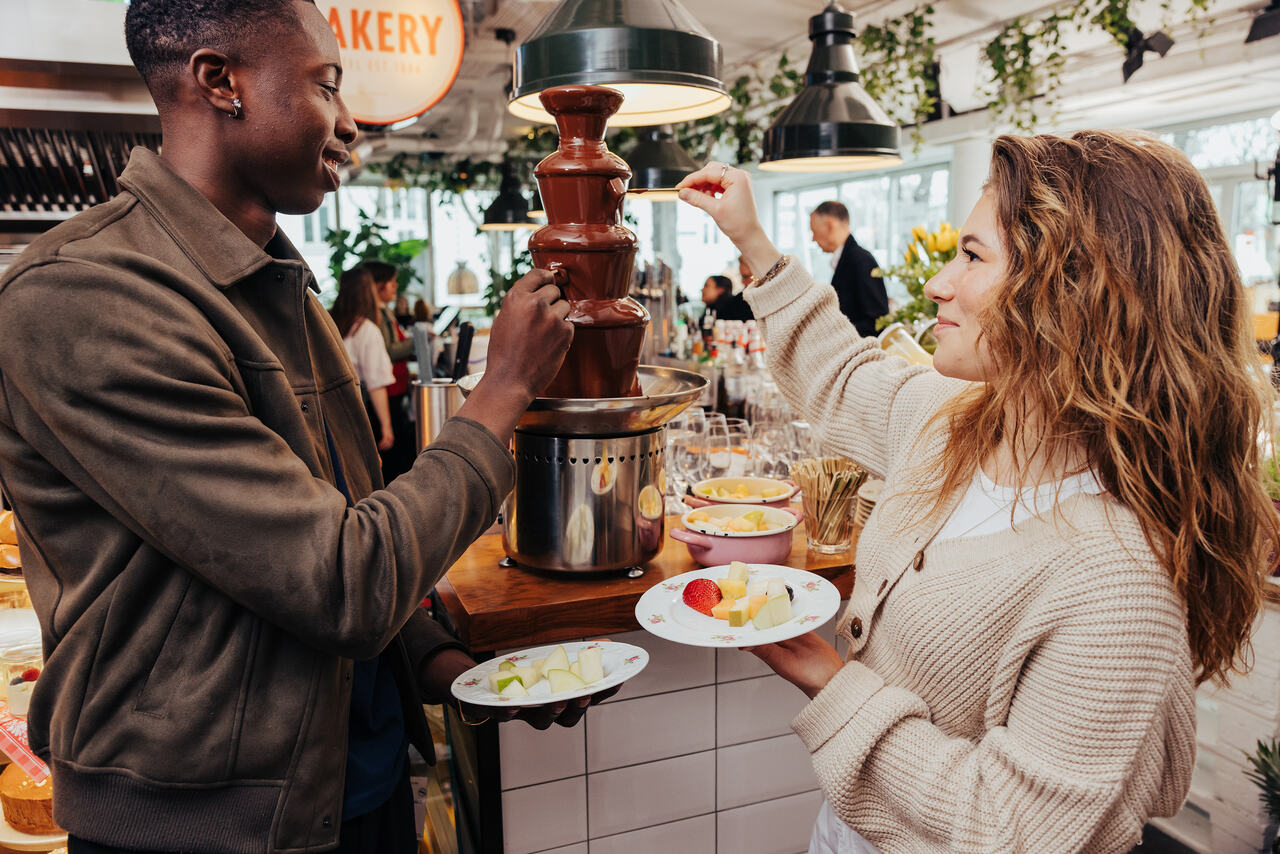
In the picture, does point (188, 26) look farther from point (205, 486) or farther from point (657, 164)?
point (657, 164)

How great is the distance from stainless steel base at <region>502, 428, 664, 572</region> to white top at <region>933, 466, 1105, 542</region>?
22.4 inches

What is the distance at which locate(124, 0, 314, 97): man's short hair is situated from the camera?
1.02m

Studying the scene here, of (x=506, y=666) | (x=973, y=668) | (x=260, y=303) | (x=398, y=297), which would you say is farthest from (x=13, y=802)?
(x=398, y=297)

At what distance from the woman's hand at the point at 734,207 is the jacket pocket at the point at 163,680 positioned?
1133 mm

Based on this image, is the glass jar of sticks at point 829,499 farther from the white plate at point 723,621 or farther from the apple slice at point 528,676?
the apple slice at point 528,676

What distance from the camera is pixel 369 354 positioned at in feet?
17.0

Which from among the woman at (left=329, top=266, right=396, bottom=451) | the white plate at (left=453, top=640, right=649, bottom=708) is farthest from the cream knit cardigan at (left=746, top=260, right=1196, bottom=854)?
the woman at (left=329, top=266, right=396, bottom=451)

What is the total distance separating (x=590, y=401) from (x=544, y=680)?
18.4 inches

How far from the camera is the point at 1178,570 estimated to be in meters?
1.11

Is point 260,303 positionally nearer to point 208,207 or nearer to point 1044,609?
point 208,207

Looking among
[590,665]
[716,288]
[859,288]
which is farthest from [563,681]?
[716,288]

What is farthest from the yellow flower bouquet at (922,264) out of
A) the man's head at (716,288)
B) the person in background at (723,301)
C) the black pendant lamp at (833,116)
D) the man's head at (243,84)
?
the man's head at (716,288)

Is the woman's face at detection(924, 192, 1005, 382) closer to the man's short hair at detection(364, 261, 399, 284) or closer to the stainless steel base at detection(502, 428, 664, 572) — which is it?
the stainless steel base at detection(502, 428, 664, 572)

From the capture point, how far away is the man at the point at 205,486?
2.94 feet
